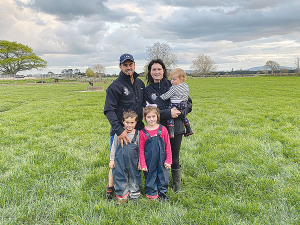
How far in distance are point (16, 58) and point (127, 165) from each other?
72.1 metres

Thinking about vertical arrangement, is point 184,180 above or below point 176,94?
below

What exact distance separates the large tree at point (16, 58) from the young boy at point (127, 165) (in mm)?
70933

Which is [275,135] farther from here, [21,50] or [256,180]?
[21,50]

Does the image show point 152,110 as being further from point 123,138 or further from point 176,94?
point 123,138

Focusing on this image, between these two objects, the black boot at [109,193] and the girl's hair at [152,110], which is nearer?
the girl's hair at [152,110]

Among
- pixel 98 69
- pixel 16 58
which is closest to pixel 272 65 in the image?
pixel 98 69

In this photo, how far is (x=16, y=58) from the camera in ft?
199

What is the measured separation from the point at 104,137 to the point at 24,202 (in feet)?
11.3

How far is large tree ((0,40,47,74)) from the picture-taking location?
60344mm

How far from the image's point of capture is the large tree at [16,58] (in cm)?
6034

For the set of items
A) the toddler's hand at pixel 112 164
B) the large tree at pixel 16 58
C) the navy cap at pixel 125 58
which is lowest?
the toddler's hand at pixel 112 164

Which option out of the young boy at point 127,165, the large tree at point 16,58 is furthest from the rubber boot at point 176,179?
the large tree at point 16,58

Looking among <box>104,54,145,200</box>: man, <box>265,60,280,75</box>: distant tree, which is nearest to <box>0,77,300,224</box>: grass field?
<box>104,54,145,200</box>: man

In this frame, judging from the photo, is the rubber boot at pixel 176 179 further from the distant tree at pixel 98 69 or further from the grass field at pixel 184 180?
the distant tree at pixel 98 69
